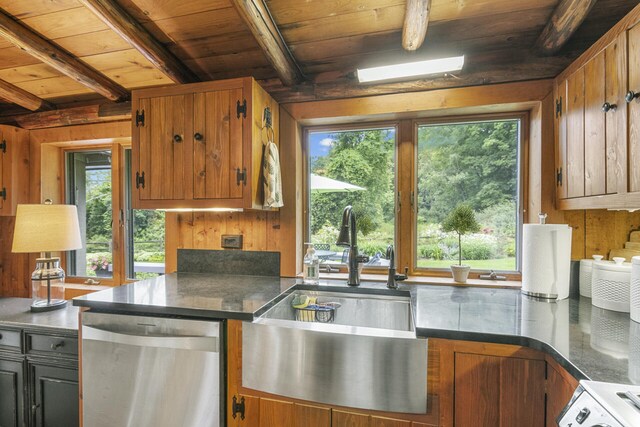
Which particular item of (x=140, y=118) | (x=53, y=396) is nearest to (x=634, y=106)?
(x=140, y=118)

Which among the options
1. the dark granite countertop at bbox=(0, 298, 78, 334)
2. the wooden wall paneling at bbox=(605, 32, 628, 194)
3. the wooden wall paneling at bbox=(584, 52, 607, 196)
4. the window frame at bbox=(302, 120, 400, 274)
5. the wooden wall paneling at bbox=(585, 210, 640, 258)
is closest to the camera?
the wooden wall paneling at bbox=(605, 32, 628, 194)

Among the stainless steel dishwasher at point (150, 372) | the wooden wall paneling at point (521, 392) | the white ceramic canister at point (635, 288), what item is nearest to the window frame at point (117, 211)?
the stainless steel dishwasher at point (150, 372)

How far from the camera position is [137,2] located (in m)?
1.55

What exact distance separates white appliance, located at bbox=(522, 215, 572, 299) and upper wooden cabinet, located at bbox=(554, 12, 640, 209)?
0.55 feet

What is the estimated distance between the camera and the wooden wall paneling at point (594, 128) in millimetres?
1325

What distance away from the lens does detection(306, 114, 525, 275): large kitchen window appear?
6.46ft

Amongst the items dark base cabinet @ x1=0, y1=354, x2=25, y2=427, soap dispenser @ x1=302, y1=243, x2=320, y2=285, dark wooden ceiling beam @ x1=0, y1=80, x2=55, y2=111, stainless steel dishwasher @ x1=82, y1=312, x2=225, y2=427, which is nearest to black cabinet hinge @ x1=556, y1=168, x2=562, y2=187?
soap dispenser @ x1=302, y1=243, x2=320, y2=285

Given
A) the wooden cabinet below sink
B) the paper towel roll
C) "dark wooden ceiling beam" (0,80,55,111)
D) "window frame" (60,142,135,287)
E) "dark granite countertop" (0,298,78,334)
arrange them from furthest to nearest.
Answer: "window frame" (60,142,135,287), "dark wooden ceiling beam" (0,80,55,111), "dark granite countertop" (0,298,78,334), the paper towel roll, the wooden cabinet below sink

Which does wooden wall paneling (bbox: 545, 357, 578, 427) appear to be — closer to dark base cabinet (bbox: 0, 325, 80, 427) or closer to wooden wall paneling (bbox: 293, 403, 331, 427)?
wooden wall paneling (bbox: 293, 403, 331, 427)

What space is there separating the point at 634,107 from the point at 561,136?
20.7 inches

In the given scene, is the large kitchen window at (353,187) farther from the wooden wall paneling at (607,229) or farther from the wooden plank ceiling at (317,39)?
the wooden wall paneling at (607,229)

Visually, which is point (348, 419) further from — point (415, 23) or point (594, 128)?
point (415, 23)

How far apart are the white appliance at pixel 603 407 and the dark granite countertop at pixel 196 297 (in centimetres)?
108

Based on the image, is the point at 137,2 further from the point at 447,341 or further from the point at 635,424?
the point at 635,424
